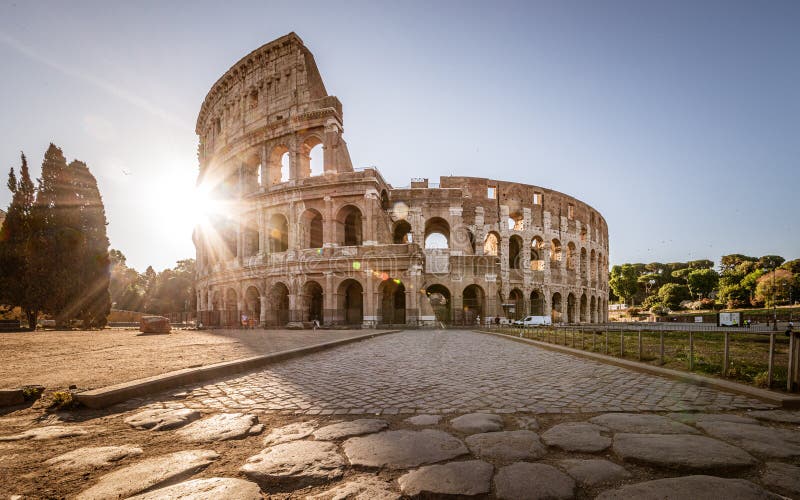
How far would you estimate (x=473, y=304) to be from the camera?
28422 millimetres

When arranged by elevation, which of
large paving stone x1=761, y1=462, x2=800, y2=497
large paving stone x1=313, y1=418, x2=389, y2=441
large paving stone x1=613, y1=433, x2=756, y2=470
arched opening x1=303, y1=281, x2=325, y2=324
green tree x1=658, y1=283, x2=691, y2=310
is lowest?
green tree x1=658, y1=283, x2=691, y2=310

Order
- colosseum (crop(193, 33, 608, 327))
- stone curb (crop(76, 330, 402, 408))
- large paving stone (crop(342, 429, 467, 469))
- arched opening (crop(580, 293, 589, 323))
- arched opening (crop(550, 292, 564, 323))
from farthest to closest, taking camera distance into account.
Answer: arched opening (crop(580, 293, 589, 323)) → arched opening (crop(550, 292, 564, 323)) → colosseum (crop(193, 33, 608, 327)) → stone curb (crop(76, 330, 402, 408)) → large paving stone (crop(342, 429, 467, 469))

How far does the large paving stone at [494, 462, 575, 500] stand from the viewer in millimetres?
1646

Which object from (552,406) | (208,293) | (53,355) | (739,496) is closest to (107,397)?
(552,406)

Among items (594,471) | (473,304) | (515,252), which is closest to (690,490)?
(594,471)

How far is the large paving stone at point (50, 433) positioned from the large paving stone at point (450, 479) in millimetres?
2537

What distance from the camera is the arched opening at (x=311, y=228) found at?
2377cm

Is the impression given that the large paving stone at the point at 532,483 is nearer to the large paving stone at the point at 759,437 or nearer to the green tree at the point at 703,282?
the large paving stone at the point at 759,437

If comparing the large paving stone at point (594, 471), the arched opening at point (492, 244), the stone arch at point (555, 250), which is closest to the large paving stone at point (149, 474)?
the large paving stone at point (594, 471)

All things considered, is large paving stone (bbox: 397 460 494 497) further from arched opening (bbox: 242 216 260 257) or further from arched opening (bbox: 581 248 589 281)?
arched opening (bbox: 581 248 589 281)

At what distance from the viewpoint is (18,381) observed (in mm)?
4188

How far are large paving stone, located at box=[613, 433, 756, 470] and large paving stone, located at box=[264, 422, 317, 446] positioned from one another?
2.11 meters

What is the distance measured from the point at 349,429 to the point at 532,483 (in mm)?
1425

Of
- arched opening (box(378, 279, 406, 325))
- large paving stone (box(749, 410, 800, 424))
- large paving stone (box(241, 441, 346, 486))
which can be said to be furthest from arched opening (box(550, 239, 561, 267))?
large paving stone (box(241, 441, 346, 486))
